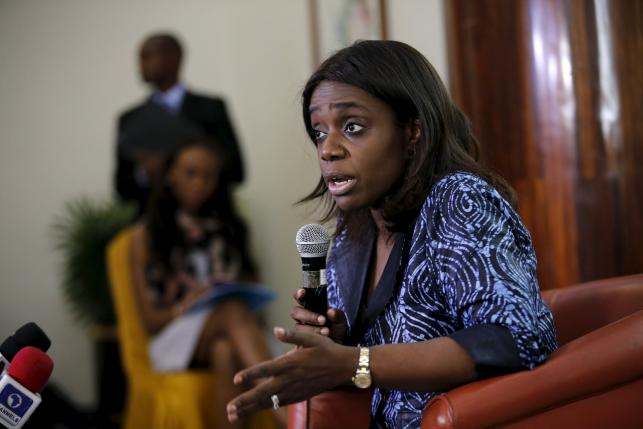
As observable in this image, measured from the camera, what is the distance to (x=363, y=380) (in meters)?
1.34

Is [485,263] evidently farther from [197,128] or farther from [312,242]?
[197,128]

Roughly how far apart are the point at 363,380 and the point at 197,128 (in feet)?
12.6

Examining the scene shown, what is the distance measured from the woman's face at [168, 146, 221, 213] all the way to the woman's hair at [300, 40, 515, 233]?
2883 millimetres

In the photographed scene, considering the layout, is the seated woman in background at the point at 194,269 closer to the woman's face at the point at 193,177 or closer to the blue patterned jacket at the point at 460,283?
the woman's face at the point at 193,177

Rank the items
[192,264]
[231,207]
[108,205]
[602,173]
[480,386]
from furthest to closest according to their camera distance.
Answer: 1. [108,205]
2. [231,207]
3. [192,264]
4. [602,173]
5. [480,386]

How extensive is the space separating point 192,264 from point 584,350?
10.3 ft

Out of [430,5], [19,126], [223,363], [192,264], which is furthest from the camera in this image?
[19,126]

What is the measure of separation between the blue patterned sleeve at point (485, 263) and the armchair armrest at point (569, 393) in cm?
4

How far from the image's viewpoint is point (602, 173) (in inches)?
101

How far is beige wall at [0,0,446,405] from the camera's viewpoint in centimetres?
560

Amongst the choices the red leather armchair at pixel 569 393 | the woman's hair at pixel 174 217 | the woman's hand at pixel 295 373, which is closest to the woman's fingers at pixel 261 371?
the woman's hand at pixel 295 373

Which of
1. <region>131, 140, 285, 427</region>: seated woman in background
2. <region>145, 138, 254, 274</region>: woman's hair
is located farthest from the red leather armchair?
<region>145, 138, 254, 274</region>: woman's hair

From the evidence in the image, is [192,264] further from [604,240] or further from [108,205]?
[604,240]

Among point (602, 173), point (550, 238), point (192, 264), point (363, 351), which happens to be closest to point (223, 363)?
point (192, 264)
